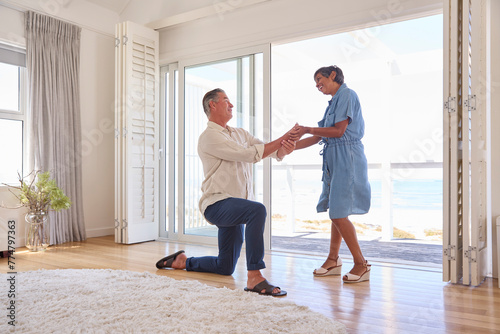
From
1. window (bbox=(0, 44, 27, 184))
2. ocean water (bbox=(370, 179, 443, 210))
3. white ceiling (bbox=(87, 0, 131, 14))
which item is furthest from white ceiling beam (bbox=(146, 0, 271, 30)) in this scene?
ocean water (bbox=(370, 179, 443, 210))

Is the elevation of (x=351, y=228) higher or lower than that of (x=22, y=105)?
lower

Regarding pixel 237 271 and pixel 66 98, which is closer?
pixel 237 271

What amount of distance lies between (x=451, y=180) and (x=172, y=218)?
9.48 ft

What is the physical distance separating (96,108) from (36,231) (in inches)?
62.6

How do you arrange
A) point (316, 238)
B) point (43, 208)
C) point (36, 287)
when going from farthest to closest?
point (316, 238) → point (43, 208) → point (36, 287)

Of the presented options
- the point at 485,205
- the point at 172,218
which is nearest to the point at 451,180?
the point at 485,205

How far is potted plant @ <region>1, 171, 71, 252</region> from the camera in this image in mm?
3764

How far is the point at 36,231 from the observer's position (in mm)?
3783

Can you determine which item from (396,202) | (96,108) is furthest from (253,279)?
(396,202)

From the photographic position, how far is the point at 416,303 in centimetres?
215

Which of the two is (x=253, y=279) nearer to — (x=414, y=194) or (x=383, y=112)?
(x=383, y=112)

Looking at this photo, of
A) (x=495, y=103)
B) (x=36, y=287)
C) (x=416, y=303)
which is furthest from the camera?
(x=495, y=103)

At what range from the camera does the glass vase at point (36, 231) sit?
373 centimetres

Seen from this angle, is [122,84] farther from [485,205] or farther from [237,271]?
[485,205]
